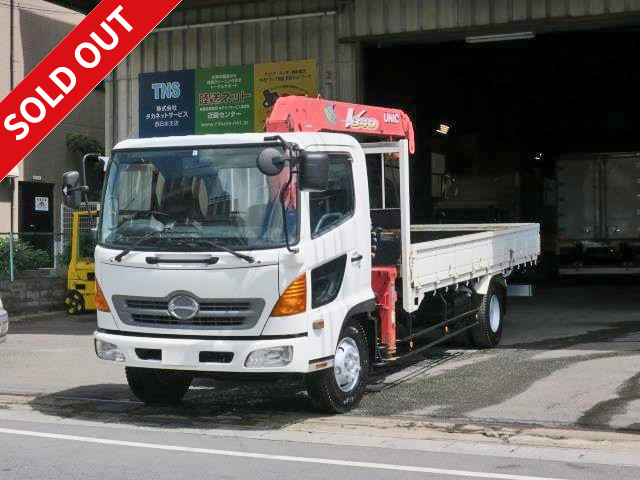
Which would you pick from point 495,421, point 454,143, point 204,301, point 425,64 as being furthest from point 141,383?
point 454,143

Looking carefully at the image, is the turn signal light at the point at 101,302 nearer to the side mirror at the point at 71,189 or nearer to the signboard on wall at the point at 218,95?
the side mirror at the point at 71,189

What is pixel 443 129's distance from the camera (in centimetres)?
2512

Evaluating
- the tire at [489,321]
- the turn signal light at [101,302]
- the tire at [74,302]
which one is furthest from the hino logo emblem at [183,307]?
the tire at [74,302]

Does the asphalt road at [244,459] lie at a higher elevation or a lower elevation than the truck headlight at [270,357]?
lower

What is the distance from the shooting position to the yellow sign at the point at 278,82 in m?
17.6

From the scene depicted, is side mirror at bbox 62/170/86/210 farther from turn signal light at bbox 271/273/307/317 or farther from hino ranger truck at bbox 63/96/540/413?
turn signal light at bbox 271/273/307/317

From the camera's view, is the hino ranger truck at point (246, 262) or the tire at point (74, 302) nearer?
the hino ranger truck at point (246, 262)

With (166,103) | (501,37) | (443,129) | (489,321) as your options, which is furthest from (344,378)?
(443,129)

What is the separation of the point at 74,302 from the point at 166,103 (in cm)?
485

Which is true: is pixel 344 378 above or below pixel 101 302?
below

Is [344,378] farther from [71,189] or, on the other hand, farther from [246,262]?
[71,189]

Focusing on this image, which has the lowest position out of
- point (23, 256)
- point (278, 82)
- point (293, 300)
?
point (23, 256)

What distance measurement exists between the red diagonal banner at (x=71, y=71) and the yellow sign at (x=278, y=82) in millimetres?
2172

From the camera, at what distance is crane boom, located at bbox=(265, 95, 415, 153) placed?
9383 millimetres
